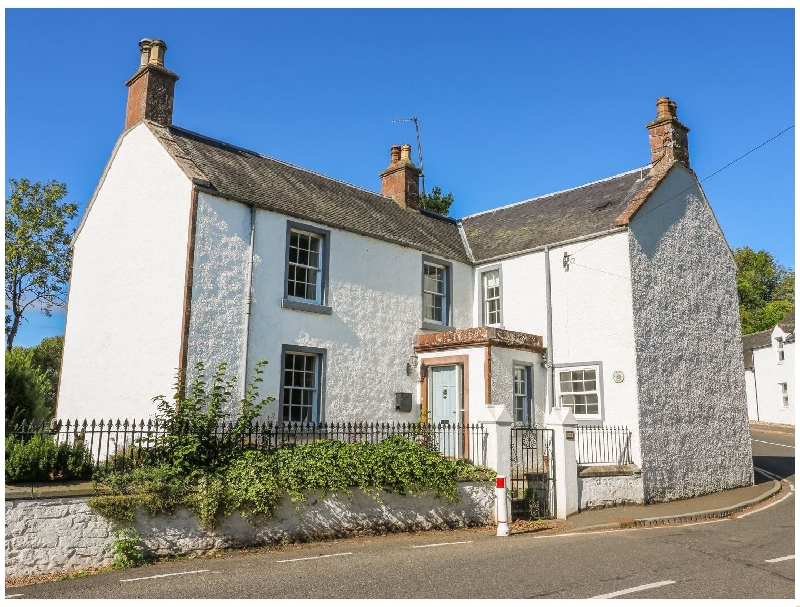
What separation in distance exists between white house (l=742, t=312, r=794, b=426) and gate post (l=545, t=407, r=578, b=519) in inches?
1217

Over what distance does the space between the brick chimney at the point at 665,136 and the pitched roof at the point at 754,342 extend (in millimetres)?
29877

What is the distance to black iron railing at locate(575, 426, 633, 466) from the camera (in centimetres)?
1517

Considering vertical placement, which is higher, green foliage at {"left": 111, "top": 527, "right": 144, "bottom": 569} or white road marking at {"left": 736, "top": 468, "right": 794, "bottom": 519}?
green foliage at {"left": 111, "top": 527, "right": 144, "bottom": 569}

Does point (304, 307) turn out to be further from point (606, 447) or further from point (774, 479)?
point (774, 479)

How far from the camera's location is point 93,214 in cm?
1645

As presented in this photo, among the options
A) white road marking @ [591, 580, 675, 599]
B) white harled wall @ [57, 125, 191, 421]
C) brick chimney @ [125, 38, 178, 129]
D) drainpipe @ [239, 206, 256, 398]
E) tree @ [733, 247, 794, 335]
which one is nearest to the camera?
white road marking @ [591, 580, 675, 599]

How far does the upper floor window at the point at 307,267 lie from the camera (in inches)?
582

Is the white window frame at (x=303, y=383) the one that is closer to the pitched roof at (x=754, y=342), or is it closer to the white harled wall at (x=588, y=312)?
the white harled wall at (x=588, y=312)

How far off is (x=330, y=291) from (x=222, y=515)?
21.9 ft

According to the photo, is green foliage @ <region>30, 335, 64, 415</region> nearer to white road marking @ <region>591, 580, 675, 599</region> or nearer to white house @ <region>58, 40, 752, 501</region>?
white house @ <region>58, 40, 752, 501</region>

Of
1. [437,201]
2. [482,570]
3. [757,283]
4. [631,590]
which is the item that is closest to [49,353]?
[437,201]

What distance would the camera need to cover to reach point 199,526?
9.45 meters

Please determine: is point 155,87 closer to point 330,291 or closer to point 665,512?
point 330,291

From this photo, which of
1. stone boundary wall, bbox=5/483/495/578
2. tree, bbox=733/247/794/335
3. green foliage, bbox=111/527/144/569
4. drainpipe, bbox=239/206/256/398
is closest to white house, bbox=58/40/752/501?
drainpipe, bbox=239/206/256/398
